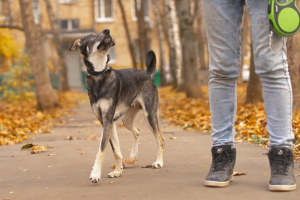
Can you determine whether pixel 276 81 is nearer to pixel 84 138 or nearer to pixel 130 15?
pixel 84 138

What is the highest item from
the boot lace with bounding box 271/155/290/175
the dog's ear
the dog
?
the dog's ear

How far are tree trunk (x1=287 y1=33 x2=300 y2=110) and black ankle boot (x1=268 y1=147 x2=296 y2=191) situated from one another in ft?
21.1

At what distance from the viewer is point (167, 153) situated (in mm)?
6500

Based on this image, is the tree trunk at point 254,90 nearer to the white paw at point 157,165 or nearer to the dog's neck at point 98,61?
the white paw at point 157,165

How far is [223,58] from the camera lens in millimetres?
4227

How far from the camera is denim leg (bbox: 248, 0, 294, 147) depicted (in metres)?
3.96

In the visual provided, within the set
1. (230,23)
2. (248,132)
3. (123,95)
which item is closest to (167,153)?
(123,95)

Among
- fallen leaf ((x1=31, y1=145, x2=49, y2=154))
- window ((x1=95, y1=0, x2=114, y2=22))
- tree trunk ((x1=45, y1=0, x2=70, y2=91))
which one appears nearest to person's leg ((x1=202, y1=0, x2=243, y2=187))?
fallen leaf ((x1=31, y1=145, x2=49, y2=154))

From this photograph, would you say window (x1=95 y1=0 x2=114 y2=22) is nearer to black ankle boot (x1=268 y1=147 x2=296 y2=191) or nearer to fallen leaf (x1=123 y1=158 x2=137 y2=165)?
fallen leaf (x1=123 y1=158 x2=137 y2=165)

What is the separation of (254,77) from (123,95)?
306 inches

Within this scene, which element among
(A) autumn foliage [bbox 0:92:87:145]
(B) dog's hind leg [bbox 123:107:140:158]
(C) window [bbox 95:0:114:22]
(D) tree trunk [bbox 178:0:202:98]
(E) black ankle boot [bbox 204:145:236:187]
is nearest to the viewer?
(E) black ankle boot [bbox 204:145:236:187]

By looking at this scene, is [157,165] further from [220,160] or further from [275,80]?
[275,80]

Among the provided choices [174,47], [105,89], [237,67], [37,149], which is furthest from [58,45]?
[237,67]

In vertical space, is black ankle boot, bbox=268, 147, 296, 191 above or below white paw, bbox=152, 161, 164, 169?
above
